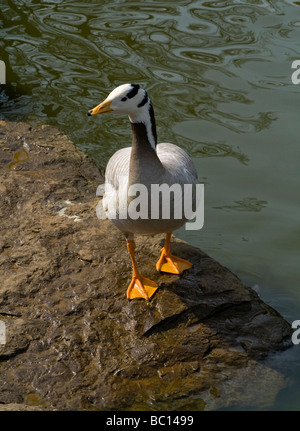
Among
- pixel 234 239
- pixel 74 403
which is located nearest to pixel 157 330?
pixel 74 403

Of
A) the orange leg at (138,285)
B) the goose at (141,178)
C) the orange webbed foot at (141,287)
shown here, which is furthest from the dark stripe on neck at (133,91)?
the orange webbed foot at (141,287)

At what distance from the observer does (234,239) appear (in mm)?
7797

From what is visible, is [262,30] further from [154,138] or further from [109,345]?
[109,345]

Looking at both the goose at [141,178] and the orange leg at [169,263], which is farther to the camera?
the orange leg at [169,263]

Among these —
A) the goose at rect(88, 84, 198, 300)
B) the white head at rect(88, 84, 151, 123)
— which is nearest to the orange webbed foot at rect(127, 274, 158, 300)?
the goose at rect(88, 84, 198, 300)

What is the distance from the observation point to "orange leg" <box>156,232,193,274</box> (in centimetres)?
615

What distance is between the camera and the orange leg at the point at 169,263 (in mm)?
6148

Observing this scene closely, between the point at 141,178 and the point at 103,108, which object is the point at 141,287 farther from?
the point at 103,108

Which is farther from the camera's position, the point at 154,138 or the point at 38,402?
the point at 154,138

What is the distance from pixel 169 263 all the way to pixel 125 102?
1667 millimetres

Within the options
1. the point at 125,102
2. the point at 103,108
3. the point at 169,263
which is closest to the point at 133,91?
the point at 125,102

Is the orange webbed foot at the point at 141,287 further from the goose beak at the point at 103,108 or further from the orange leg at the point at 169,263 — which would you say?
the goose beak at the point at 103,108

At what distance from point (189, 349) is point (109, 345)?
69cm

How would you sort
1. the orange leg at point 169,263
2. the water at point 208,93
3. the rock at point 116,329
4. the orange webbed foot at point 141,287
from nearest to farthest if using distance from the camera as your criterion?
1. the rock at point 116,329
2. the orange webbed foot at point 141,287
3. the orange leg at point 169,263
4. the water at point 208,93
